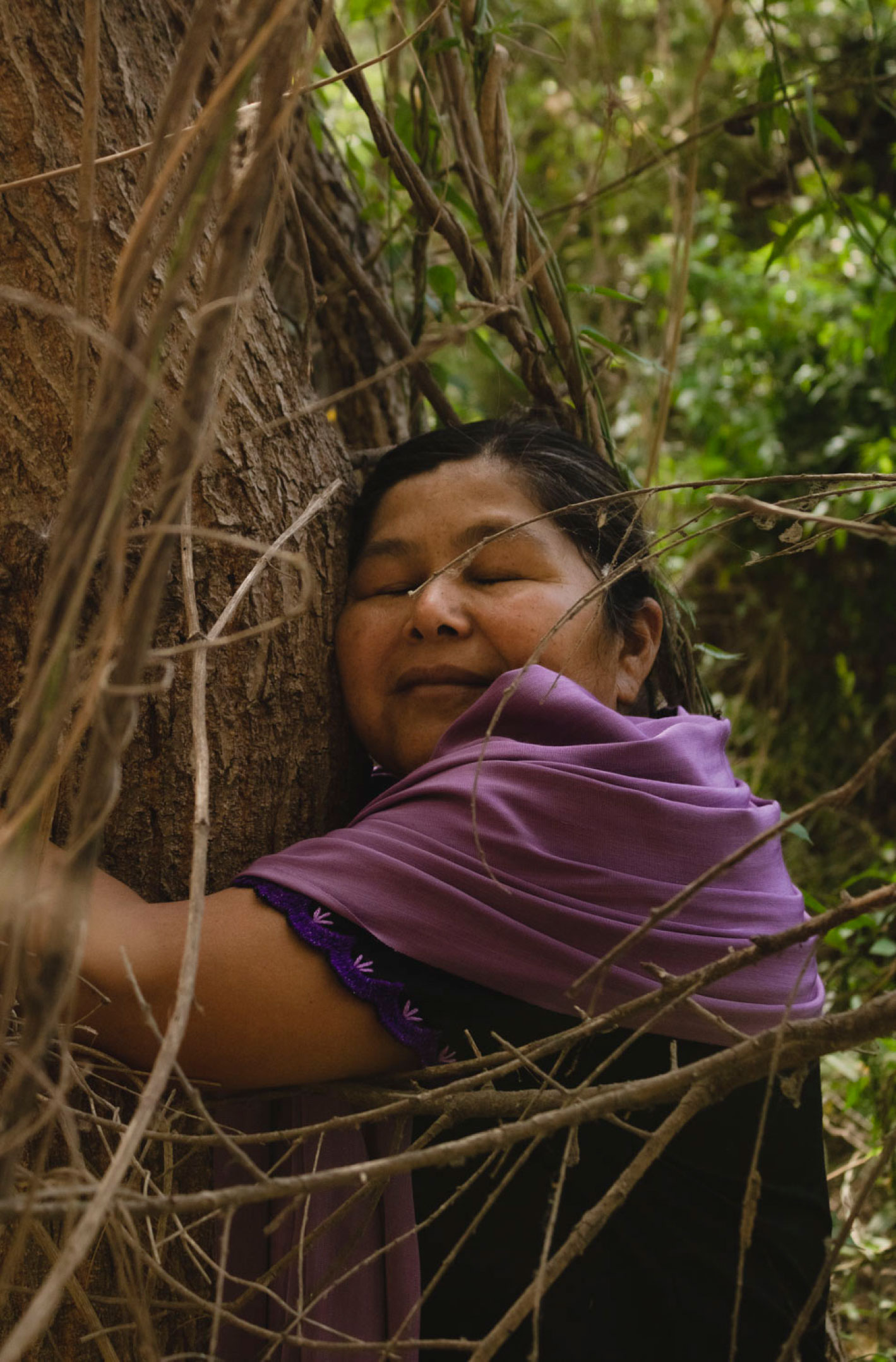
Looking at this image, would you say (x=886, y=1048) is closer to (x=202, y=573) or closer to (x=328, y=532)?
(x=328, y=532)

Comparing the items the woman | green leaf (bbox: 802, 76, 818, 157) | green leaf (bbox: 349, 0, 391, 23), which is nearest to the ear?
the woman

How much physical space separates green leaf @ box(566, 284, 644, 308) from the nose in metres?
0.52

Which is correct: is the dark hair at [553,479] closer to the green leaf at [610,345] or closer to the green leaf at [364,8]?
the green leaf at [610,345]

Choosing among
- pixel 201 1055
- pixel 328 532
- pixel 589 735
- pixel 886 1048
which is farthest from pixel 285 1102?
pixel 886 1048

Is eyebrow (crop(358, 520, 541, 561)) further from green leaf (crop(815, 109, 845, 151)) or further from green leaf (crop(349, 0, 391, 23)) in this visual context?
green leaf (crop(349, 0, 391, 23))

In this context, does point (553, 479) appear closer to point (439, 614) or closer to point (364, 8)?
point (439, 614)

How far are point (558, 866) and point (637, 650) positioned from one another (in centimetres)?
50

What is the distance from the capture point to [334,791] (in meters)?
1.18

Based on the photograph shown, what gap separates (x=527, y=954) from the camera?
0.88m

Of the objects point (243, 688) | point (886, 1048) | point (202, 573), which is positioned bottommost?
point (886, 1048)

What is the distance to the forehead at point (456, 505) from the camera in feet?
3.94

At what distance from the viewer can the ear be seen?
1.29m

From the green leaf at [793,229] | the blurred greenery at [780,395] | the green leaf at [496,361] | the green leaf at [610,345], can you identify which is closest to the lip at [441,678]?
the green leaf at [496,361]

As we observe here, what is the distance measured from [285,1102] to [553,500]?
72 cm
